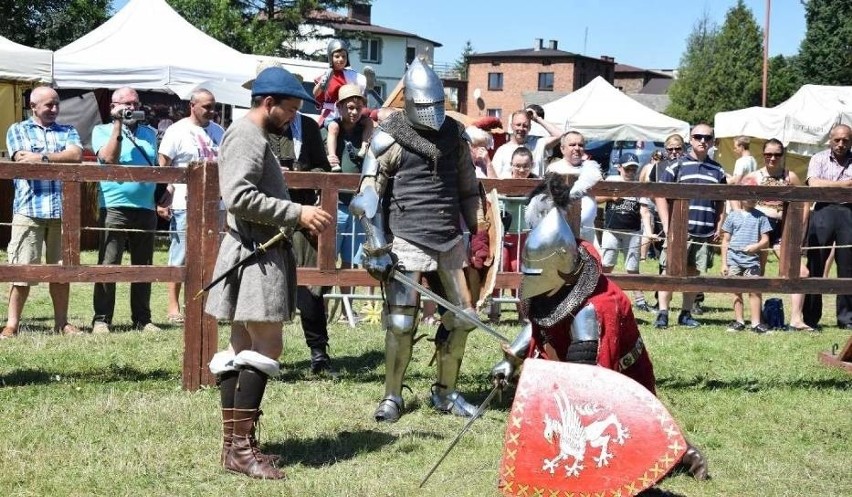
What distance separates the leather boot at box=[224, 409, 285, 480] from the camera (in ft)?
16.1

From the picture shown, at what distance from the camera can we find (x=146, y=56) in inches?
611

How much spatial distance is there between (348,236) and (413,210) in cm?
337

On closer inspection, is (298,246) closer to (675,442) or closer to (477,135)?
(477,135)

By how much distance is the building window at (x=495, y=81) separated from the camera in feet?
299

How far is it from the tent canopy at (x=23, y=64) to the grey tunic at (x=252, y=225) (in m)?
10.2

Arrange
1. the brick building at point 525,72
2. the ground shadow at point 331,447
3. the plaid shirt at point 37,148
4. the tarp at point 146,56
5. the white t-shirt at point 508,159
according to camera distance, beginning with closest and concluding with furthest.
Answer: the ground shadow at point 331,447 < the plaid shirt at point 37,148 < the white t-shirt at point 508,159 < the tarp at point 146,56 < the brick building at point 525,72

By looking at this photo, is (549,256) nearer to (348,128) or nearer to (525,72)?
(348,128)

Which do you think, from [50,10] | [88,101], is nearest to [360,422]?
[88,101]

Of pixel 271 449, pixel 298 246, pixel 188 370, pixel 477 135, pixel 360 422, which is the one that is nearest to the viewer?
pixel 271 449

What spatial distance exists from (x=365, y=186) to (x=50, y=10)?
105ft

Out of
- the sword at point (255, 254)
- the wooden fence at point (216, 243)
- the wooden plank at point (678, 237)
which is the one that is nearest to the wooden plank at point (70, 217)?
the wooden fence at point (216, 243)

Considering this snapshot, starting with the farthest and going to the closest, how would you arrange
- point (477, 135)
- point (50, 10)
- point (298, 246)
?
point (50, 10) → point (477, 135) → point (298, 246)

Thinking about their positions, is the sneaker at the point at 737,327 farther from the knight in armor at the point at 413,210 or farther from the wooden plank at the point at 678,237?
the knight in armor at the point at 413,210

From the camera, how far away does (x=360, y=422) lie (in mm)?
6023
